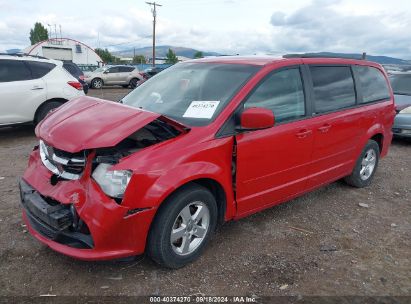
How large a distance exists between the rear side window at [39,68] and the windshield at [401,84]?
26.5ft

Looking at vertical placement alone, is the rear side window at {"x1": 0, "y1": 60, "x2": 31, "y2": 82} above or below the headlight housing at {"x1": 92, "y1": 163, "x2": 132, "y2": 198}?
above

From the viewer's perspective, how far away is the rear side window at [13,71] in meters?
7.24

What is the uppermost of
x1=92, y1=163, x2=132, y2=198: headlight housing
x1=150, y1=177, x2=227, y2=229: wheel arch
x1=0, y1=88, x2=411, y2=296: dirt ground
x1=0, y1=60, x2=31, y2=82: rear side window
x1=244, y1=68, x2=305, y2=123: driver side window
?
x1=244, y1=68, x2=305, y2=123: driver side window

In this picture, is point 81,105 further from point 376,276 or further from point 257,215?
point 376,276

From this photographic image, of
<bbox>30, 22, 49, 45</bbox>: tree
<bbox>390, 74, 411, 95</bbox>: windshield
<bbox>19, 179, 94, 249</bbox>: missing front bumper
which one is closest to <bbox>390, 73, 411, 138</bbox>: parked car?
<bbox>390, 74, 411, 95</bbox>: windshield

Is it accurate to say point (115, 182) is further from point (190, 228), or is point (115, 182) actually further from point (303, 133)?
point (303, 133)

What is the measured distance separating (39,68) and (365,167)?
638cm

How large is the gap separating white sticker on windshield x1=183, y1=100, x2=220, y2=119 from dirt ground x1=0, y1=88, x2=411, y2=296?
3.96 feet

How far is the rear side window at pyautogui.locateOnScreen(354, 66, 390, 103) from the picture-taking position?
4.83 meters

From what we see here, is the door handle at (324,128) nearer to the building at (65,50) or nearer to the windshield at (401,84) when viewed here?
the windshield at (401,84)

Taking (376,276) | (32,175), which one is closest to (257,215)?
(376,276)

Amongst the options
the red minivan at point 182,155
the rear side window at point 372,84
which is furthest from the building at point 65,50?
the red minivan at point 182,155

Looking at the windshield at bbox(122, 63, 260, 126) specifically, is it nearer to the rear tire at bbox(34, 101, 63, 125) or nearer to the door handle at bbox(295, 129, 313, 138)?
the door handle at bbox(295, 129, 313, 138)

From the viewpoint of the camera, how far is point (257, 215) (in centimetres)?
420
